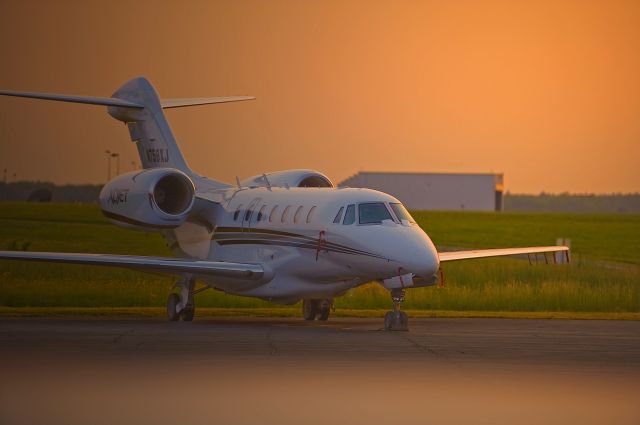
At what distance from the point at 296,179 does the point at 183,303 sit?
4914 mm

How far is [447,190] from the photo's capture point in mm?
164250

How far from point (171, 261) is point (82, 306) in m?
8.40

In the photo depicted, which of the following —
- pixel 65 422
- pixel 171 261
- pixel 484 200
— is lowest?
pixel 65 422

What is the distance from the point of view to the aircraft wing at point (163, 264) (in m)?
30.0

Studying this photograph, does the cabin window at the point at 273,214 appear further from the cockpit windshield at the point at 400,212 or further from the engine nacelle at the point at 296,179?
the cockpit windshield at the point at 400,212

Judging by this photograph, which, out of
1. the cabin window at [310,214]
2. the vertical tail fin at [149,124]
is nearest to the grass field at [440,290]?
the vertical tail fin at [149,124]

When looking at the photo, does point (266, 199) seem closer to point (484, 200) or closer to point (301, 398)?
point (301, 398)

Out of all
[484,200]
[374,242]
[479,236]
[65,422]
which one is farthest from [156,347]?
[484,200]

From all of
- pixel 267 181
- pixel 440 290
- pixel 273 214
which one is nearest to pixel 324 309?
pixel 273 214

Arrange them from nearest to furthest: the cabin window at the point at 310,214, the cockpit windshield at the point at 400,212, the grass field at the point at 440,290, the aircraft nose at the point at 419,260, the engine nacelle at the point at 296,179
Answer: the aircraft nose at the point at 419,260
the cockpit windshield at the point at 400,212
the cabin window at the point at 310,214
the engine nacelle at the point at 296,179
the grass field at the point at 440,290

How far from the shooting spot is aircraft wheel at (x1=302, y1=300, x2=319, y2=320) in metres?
33.3

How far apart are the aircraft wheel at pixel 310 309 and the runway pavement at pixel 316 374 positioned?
15.0 ft

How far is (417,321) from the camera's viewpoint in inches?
1257

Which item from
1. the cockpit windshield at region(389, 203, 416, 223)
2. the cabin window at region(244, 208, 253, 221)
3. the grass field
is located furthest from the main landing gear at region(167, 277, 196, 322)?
the cockpit windshield at region(389, 203, 416, 223)
